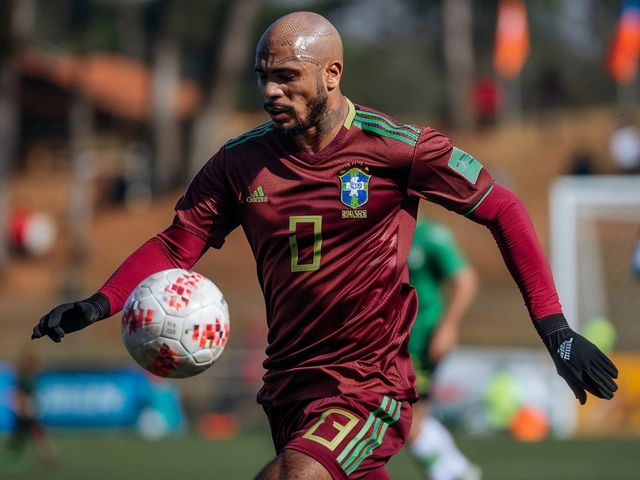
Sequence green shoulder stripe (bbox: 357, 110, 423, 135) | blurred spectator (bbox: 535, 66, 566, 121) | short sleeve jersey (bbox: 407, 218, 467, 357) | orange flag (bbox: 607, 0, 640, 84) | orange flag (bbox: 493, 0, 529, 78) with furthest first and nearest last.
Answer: blurred spectator (bbox: 535, 66, 566, 121)
orange flag (bbox: 493, 0, 529, 78)
orange flag (bbox: 607, 0, 640, 84)
short sleeve jersey (bbox: 407, 218, 467, 357)
green shoulder stripe (bbox: 357, 110, 423, 135)

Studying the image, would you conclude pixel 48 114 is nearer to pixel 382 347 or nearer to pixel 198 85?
pixel 198 85

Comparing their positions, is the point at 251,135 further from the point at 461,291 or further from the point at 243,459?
the point at 243,459

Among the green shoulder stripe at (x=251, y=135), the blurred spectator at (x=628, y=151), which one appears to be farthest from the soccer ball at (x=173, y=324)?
the blurred spectator at (x=628, y=151)

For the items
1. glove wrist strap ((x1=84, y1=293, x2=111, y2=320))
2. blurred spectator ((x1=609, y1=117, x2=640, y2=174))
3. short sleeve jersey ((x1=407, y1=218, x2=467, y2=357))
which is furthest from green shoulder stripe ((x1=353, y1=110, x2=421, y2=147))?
blurred spectator ((x1=609, y1=117, x2=640, y2=174))

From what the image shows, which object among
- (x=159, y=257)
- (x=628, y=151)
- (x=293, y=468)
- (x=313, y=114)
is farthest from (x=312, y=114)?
(x=628, y=151)

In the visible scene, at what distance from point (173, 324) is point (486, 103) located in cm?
3815

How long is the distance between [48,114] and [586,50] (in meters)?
23.8

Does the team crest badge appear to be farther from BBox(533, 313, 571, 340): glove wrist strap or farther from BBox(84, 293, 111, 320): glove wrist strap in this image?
BBox(84, 293, 111, 320): glove wrist strap

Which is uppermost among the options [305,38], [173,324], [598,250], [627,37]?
[627,37]

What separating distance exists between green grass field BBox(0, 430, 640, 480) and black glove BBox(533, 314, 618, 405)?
661 cm

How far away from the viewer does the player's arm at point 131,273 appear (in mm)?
4699

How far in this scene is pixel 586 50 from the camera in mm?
54094

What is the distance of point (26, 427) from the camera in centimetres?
1380

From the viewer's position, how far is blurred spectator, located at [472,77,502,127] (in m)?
41.9
